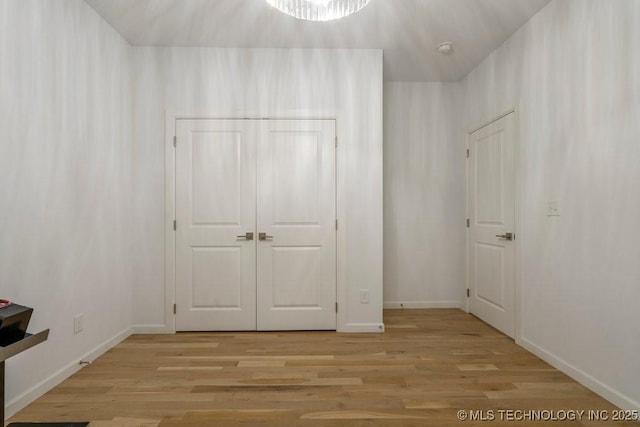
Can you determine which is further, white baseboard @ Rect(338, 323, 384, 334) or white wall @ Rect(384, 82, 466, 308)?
white wall @ Rect(384, 82, 466, 308)

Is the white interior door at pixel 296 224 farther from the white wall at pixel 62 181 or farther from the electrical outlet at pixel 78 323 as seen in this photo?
the electrical outlet at pixel 78 323

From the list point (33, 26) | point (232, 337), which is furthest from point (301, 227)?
point (33, 26)

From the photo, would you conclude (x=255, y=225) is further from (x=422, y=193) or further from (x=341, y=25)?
(x=422, y=193)

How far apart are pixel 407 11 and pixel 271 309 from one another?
9.29ft

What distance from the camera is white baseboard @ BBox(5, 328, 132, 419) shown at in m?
1.99

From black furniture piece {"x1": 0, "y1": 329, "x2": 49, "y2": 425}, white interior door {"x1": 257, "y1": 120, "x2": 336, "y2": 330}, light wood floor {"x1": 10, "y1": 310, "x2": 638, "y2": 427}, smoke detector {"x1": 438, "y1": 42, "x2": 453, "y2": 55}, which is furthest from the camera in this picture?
white interior door {"x1": 257, "y1": 120, "x2": 336, "y2": 330}

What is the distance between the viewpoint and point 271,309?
344cm

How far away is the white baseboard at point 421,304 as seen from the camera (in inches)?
166

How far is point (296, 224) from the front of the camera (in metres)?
3.46

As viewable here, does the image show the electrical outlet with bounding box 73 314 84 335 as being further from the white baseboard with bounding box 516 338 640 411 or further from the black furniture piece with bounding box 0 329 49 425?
the white baseboard with bounding box 516 338 640 411

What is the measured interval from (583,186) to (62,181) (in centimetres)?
346

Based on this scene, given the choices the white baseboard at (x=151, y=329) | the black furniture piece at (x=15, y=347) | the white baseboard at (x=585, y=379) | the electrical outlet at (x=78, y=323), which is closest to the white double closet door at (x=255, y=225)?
the white baseboard at (x=151, y=329)

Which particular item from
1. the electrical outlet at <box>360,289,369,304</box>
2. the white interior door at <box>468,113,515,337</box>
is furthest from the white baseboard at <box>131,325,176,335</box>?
the white interior door at <box>468,113,515,337</box>

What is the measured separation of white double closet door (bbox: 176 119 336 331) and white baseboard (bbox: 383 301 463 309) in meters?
1.05
